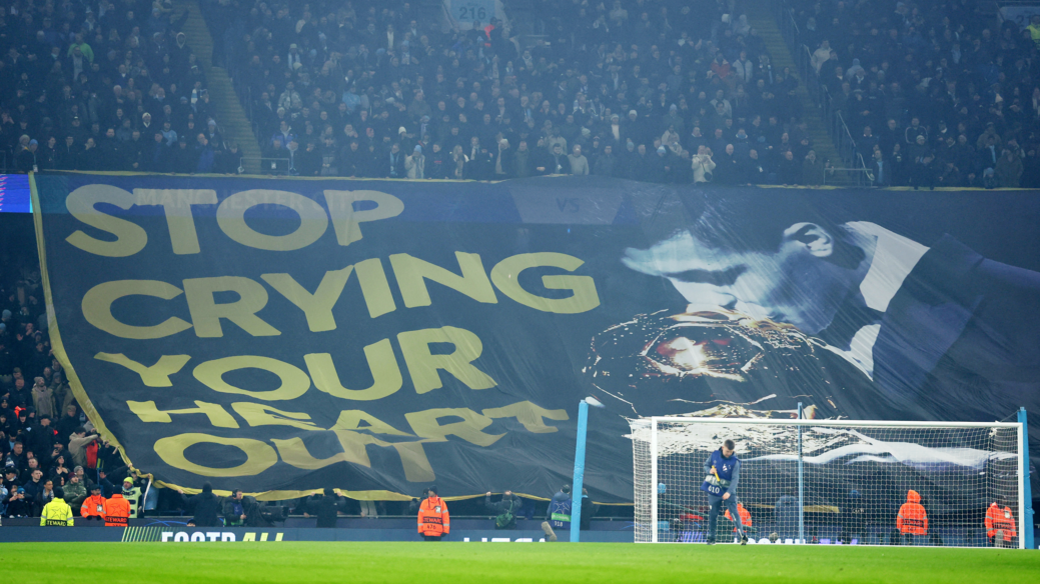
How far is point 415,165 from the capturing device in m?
20.6

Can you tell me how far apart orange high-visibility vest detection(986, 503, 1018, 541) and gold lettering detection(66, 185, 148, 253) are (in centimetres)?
1447

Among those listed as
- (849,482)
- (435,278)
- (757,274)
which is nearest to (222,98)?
(435,278)

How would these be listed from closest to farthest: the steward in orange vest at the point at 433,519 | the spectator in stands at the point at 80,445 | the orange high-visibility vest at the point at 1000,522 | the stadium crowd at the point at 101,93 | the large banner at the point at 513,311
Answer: the orange high-visibility vest at the point at 1000,522, the steward in orange vest at the point at 433,519, the spectator in stands at the point at 80,445, the large banner at the point at 513,311, the stadium crowd at the point at 101,93

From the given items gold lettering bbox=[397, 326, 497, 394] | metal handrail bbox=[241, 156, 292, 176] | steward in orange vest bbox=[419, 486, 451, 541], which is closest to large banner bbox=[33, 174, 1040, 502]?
gold lettering bbox=[397, 326, 497, 394]

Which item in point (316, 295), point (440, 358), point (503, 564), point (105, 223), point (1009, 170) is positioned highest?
point (1009, 170)

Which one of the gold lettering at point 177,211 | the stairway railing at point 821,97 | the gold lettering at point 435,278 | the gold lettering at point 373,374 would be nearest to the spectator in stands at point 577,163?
the gold lettering at point 435,278

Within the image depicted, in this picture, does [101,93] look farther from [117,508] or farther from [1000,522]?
[1000,522]

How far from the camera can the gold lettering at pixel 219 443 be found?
16.4m

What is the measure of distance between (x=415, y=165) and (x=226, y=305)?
15.5ft

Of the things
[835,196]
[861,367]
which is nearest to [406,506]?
[861,367]

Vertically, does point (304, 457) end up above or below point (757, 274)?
below

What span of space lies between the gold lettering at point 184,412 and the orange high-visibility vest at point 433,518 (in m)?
3.63

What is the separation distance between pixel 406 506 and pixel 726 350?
6255mm

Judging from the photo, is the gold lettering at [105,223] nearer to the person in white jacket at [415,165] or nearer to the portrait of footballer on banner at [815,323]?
the person in white jacket at [415,165]
